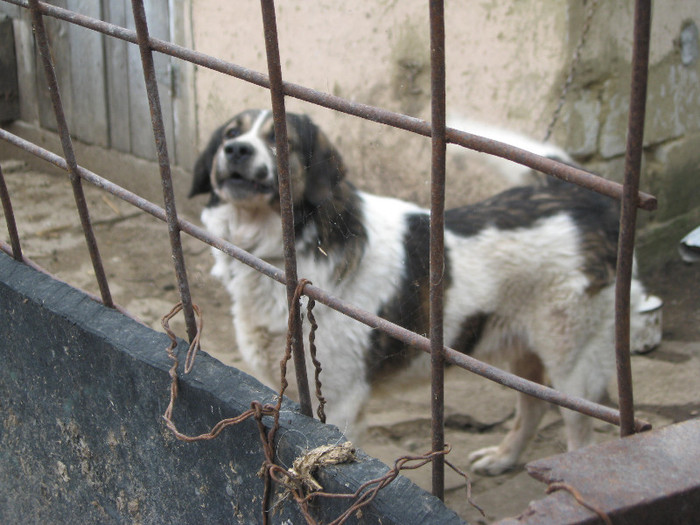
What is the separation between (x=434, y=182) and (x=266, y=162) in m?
1.71

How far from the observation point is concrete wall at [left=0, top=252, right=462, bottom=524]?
1506mm

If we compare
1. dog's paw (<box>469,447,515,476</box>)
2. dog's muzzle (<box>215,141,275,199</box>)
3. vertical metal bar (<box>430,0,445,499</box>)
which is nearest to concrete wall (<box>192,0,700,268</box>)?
dog's muzzle (<box>215,141,275,199</box>)

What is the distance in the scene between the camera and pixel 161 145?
160 cm

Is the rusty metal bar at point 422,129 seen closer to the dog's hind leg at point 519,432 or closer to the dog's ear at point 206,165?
the dog's ear at point 206,165

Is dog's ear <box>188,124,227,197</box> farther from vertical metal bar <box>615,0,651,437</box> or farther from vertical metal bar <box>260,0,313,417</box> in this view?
vertical metal bar <box>615,0,651,437</box>

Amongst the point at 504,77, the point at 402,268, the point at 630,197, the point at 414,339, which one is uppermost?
the point at 630,197

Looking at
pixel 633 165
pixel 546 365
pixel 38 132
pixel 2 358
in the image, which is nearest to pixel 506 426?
pixel 546 365

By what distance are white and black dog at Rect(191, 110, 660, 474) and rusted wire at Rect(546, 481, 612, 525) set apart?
1.89 meters

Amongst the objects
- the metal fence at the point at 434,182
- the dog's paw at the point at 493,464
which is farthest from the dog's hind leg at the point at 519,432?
the metal fence at the point at 434,182

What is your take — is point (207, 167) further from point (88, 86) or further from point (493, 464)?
point (88, 86)

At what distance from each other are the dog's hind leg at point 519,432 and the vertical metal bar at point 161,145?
1981 mm

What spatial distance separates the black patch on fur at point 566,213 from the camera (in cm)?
310

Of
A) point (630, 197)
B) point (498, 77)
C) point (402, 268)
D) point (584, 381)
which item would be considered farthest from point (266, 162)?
point (630, 197)

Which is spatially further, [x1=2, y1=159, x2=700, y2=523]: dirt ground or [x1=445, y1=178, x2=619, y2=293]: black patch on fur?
[x1=2, y1=159, x2=700, y2=523]: dirt ground
